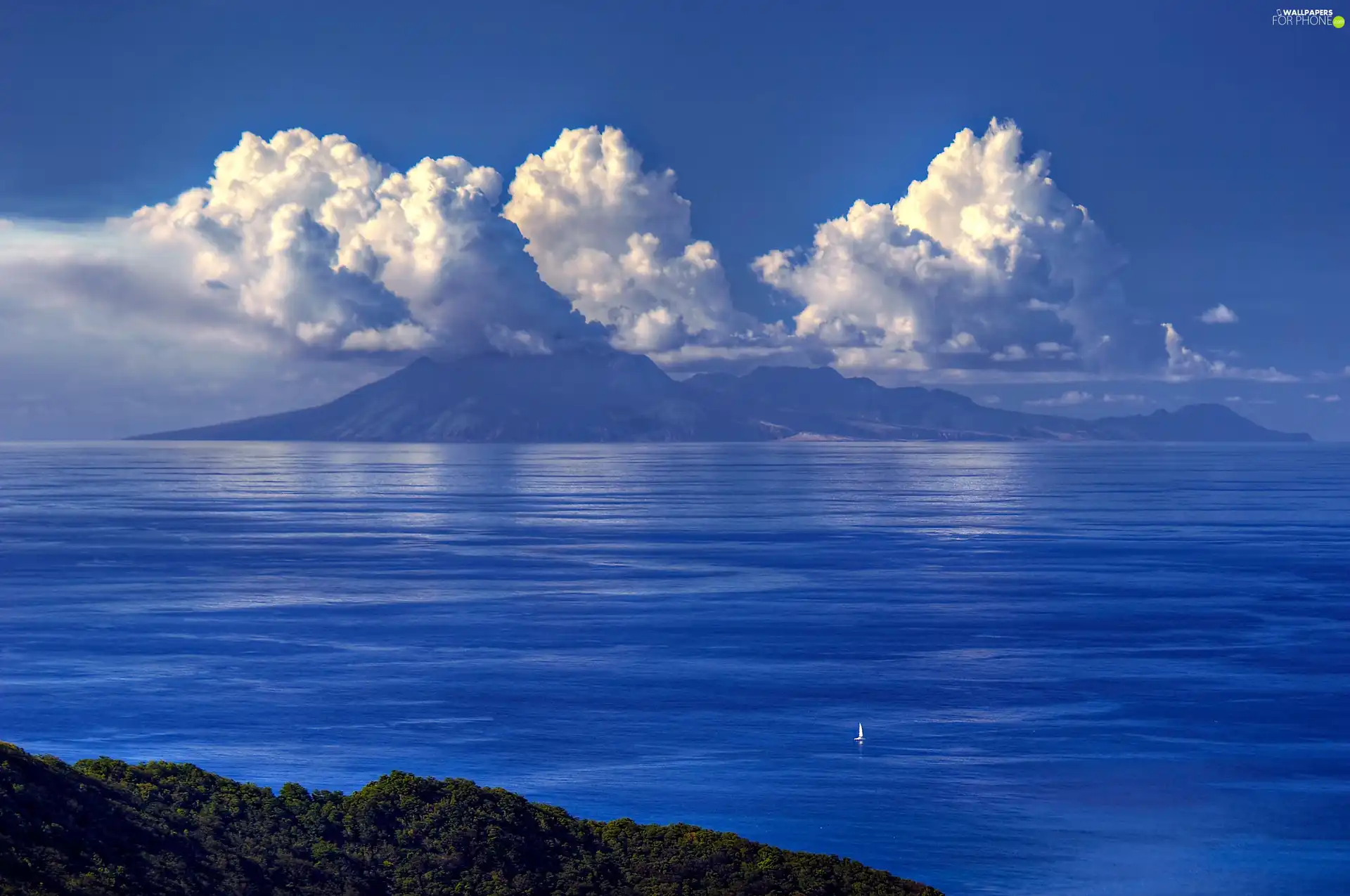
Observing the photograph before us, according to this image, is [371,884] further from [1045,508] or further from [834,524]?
[1045,508]

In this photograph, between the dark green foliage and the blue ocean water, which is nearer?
the dark green foliage

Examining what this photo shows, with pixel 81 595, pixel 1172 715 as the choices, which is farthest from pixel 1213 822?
pixel 81 595

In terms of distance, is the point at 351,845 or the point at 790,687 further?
the point at 790,687

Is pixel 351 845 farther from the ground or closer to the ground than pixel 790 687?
farther from the ground

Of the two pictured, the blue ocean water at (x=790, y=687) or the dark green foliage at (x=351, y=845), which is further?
the blue ocean water at (x=790, y=687)
